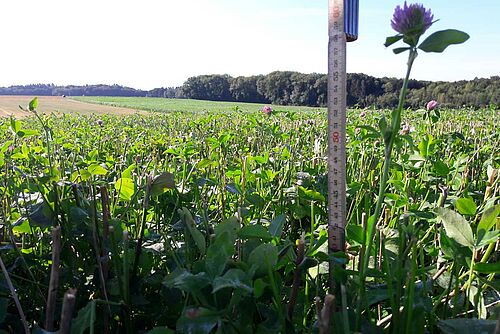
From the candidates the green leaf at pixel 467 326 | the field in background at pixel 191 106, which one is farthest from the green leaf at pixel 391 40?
the field in background at pixel 191 106

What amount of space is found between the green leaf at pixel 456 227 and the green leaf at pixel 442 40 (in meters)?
0.28

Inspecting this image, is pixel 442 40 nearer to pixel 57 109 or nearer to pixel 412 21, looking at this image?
pixel 412 21

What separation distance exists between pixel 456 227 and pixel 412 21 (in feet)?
1.17

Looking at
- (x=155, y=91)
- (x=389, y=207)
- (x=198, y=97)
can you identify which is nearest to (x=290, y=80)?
(x=198, y=97)

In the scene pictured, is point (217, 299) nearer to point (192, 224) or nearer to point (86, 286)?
point (192, 224)

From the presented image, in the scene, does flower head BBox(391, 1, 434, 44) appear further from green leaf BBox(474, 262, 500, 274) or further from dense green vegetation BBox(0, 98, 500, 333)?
green leaf BBox(474, 262, 500, 274)

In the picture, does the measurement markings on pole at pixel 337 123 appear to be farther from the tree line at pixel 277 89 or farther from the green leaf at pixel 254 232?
the tree line at pixel 277 89

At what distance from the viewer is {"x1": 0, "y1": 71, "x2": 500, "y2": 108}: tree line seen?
19750 millimetres

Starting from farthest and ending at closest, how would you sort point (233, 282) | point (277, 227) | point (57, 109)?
point (57, 109)
point (277, 227)
point (233, 282)

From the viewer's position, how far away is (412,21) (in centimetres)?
65

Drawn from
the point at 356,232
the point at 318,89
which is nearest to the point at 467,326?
the point at 356,232

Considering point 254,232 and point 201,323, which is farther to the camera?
point 254,232

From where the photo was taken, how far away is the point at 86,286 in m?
0.93

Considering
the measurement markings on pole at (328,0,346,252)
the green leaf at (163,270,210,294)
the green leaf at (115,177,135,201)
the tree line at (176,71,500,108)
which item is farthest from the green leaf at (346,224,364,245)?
the tree line at (176,71,500,108)
